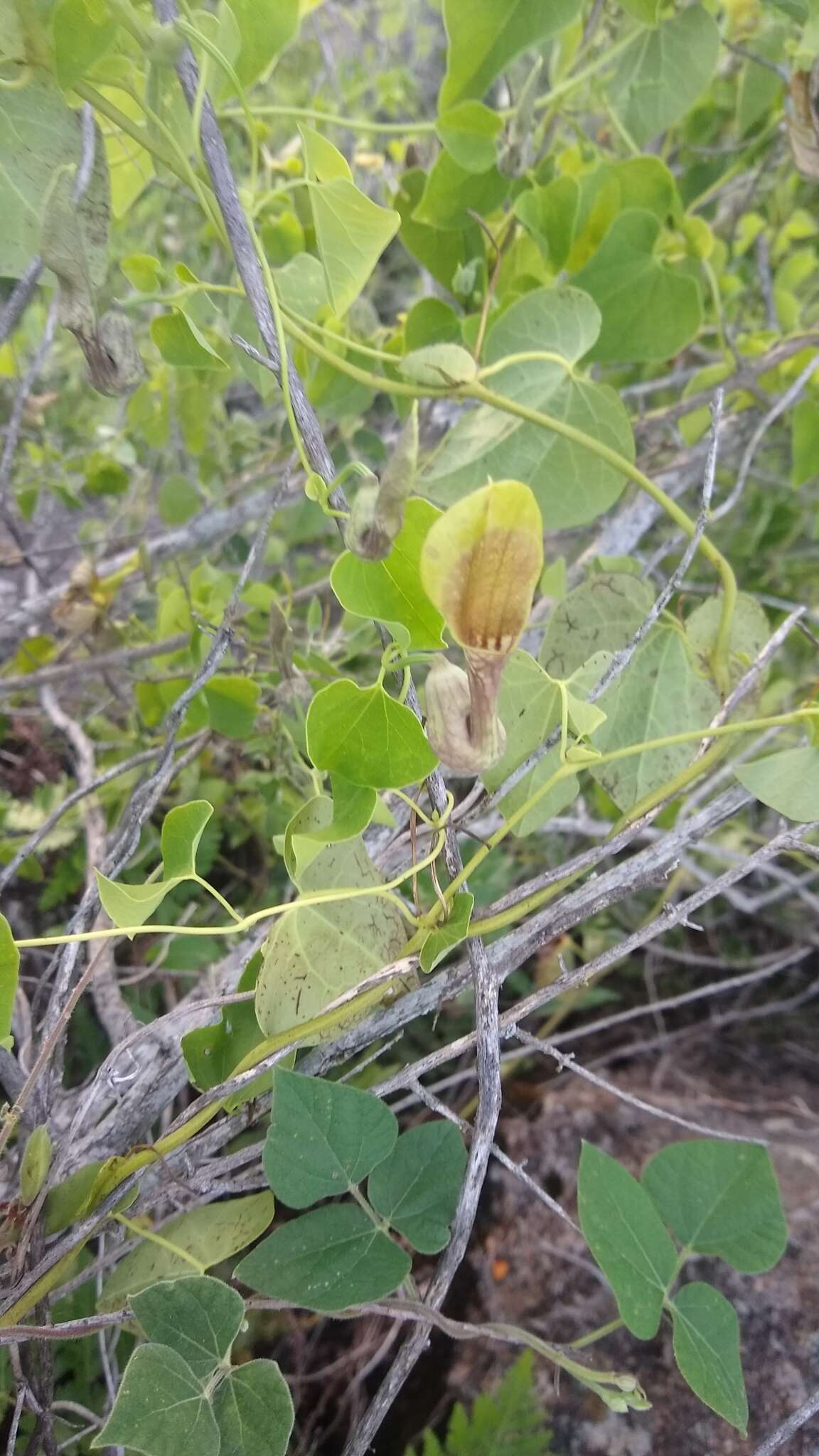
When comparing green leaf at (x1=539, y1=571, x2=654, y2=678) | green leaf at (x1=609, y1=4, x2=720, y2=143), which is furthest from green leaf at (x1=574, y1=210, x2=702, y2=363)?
green leaf at (x1=539, y1=571, x2=654, y2=678)

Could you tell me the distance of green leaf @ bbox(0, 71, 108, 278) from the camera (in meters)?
0.38

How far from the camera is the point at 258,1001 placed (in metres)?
0.38

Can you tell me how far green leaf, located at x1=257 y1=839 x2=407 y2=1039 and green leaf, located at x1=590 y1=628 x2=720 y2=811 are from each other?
6.0 inches

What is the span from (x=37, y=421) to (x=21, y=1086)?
3.28 feet

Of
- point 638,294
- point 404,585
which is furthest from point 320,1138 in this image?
point 638,294

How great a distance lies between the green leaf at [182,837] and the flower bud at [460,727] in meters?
0.11

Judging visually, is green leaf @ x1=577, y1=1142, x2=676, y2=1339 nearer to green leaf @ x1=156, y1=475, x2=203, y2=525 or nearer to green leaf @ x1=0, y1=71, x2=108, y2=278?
green leaf @ x1=0, y1=71, x2=108, y2=278

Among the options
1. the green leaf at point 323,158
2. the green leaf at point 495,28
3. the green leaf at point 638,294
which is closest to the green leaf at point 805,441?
the green leaf at point 638,294

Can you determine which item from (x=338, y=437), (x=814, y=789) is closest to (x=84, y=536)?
(x=338, y=437)

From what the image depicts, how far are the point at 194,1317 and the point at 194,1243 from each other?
0.16ft

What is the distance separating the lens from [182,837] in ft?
1.21

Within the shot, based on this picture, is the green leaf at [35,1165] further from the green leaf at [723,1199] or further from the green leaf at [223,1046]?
the green leaf at [723,1199]

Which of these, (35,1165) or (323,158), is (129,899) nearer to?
(35,1165)

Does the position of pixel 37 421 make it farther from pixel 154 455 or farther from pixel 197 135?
pixel 197 135
